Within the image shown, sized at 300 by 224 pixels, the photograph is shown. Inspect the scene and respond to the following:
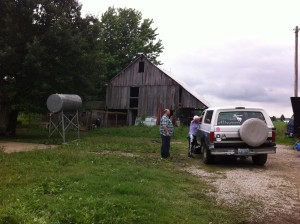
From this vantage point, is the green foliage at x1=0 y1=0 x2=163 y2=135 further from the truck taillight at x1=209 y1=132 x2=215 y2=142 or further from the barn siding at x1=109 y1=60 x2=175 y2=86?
the barn siding at x1=109 y1=60 x2=175 y2=86

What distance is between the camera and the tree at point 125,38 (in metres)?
48.4

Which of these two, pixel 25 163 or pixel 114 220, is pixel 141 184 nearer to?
pixel 114 220

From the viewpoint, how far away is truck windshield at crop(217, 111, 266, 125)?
12172mm

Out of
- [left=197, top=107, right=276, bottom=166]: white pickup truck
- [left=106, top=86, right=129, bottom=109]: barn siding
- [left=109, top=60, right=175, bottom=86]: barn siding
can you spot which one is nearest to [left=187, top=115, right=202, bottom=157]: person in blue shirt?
[left=197, top=107, right=276, bottom=166]: white pickup truck

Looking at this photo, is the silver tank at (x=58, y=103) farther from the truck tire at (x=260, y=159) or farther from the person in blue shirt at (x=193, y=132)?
the truck tire at (x=260, y=159)

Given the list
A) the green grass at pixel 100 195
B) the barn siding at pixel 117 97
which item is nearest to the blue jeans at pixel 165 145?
the green grass at pixel 100 195

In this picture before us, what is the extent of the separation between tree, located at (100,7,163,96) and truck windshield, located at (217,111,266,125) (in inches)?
1404

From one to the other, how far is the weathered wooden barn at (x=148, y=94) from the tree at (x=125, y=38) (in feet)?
23.0

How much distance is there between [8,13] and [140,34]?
109ft

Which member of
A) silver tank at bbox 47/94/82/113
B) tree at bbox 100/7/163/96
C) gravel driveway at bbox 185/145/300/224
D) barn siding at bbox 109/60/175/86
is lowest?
gravel driveway at bbox 185/145/300/224

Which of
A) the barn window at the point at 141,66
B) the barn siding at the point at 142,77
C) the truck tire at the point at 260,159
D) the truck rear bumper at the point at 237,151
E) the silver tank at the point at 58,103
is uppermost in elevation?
the barn window at the point at 141,66

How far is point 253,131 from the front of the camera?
11477 mm

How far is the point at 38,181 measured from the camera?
309 inches

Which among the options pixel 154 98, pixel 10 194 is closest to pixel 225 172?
pixel 10 194
